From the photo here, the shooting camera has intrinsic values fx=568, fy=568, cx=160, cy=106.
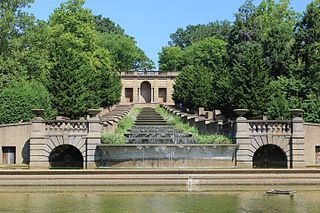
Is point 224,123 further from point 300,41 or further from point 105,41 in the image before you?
point 105,41

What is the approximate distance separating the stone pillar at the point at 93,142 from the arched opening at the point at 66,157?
6.59 feet

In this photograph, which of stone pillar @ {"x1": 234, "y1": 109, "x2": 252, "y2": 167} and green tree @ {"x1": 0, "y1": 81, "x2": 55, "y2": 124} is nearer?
stone pillar @ {"x1": 234, "y1": 109, "x2": 252, "y2": 167}

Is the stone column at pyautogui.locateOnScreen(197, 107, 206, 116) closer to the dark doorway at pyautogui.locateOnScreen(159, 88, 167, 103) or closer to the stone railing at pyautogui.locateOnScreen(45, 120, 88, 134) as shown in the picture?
the stone railing at pyautogui.locateOnScreen(45, 120, 88, 134)

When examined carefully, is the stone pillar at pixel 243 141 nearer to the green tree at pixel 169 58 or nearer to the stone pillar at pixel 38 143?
the stone pillar at pixel 38 143

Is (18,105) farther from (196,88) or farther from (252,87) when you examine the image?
(196,88)

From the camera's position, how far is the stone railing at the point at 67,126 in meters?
29.1

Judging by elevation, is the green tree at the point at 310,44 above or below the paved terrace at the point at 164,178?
above

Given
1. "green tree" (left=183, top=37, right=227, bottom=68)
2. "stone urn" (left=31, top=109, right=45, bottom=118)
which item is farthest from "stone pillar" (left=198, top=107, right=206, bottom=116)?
"green tree" (left=183, top=37, right=227, bottom=68)

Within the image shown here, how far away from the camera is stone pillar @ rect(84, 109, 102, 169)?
93.7 feet

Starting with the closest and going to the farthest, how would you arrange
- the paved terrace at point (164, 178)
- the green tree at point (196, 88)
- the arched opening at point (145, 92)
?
the paved terrace at point (164, 178) < the green tree at point (196, 88) < the arched opening at point (145, 92)

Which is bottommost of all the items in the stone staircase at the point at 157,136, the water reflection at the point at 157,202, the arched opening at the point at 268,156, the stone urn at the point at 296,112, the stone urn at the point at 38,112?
the water reflection at the point at 157,202

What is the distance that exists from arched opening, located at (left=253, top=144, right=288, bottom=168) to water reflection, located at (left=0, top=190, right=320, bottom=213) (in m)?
10.9

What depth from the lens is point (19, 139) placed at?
30547 mm

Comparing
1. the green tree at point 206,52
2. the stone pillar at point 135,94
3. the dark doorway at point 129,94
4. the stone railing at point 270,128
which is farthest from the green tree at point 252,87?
the dark doorway at point 129,94
